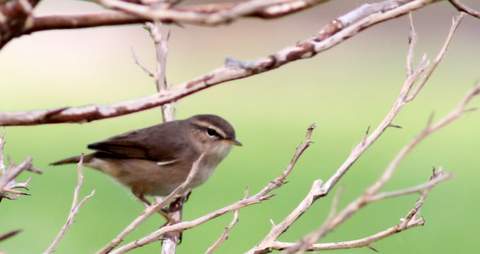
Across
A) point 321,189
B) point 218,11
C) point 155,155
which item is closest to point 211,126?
point 155,155

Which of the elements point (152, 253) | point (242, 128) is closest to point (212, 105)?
point (242, 128)

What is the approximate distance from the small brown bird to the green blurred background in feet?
5.36

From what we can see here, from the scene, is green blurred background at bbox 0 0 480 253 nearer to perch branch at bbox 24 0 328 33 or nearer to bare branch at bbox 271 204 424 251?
bare branch at bbox 271 204 424 251

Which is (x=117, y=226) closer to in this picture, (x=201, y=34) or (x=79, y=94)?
(x=79, y=94)

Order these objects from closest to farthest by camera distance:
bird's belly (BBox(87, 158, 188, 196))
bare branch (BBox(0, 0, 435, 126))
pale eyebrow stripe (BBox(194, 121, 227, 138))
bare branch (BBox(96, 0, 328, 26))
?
bare branch (BBox(96, 0, 328, 26)) < bare branch (BBox(0, 0, 435, 126)) < bird's belly (BBox(87, 158, 188, 196)) < pale eyebrow stripe (BBox(194, 121, 227, 138))

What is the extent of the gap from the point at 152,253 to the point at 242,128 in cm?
638

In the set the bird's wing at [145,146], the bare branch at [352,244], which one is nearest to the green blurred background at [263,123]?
the bird's wing at [145,146]

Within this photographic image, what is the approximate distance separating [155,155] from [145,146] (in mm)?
64

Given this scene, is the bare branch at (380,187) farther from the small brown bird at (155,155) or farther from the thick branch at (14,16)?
the small brown bird at (155,155)

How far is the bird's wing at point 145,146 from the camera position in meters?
5.04

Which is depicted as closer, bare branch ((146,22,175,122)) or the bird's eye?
bare branch ((146,22,175,122))

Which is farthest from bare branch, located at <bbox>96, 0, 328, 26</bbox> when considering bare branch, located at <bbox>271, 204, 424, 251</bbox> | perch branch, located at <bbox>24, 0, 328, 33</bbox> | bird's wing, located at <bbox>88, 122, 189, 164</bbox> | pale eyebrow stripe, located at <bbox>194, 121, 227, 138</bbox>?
pale eyebrow stripe, located at <bbox>194, 121, 227, 138</bbox>

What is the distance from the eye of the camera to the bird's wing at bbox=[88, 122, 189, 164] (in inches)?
198

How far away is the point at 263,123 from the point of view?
14070 millimetres
